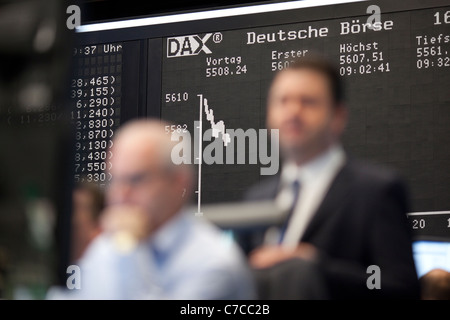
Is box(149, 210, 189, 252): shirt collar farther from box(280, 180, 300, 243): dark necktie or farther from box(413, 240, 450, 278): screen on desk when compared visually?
box(413, 240, 450, 278): screen on desk

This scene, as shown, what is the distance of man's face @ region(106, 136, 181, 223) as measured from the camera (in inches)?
77.2

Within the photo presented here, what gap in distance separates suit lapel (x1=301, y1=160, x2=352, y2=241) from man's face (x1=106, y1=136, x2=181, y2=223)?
12.7 inches

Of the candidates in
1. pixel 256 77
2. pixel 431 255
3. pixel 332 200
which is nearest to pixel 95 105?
pixel 256 77

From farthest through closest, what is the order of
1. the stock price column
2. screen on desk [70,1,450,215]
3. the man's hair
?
1. the stock price column
2. screen on desk [70,1,450,215]
3. the man's hair

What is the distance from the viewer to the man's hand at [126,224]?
201 centimetres

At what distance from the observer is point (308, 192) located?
2.00 metres

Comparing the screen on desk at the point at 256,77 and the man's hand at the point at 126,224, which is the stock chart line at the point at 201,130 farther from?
the man's hand at the point at 126,224

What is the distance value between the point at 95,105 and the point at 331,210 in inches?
36.2

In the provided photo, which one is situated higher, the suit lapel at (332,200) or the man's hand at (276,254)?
the suit lapel at (332,200)

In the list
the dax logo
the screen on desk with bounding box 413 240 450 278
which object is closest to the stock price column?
the dax logo

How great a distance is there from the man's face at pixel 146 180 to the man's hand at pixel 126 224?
0.07ft

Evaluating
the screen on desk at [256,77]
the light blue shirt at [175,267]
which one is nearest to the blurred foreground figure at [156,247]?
the light blue shirt at [175,267]
